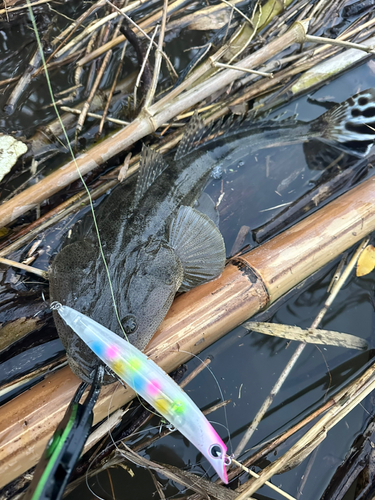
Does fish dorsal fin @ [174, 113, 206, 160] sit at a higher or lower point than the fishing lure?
higher

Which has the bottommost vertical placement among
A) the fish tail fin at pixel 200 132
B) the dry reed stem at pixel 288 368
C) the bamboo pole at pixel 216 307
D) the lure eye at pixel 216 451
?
the dry reed stem at pixel 288 368

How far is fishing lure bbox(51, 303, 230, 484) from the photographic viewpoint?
1832 mm

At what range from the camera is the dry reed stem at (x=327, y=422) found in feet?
7.70

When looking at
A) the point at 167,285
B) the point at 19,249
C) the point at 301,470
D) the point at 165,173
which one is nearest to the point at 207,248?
the point at 167,285

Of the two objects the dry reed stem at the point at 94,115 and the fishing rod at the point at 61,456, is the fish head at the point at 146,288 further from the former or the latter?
the dry reed stem at the point at 94,115

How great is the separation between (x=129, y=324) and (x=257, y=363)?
1.47 metres

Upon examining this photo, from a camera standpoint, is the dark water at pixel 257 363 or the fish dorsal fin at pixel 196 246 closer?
the dark water at pixel 257 363

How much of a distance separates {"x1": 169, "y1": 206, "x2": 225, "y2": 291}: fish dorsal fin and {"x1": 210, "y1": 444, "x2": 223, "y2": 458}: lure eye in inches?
51.4

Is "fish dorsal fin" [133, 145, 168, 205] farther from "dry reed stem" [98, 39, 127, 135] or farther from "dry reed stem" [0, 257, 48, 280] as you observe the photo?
"dry reed stem" [0, 257, 48, 280]

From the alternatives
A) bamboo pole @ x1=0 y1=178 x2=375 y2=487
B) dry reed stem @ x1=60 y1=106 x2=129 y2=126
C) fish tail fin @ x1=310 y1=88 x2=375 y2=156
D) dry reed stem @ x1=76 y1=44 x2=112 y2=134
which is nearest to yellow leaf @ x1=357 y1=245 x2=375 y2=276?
bamboo pole @ x1=0 y1=178 x2=375 y2=487

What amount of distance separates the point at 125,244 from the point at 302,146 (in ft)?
8.96

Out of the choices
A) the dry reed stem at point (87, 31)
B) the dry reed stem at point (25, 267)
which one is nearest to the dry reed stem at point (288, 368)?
the dry reed stem at point (25, 267)

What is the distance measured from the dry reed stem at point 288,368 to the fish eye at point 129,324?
4.53 feet

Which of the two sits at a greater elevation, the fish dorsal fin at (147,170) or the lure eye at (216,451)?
the fish dorsal fin at (147,170)
